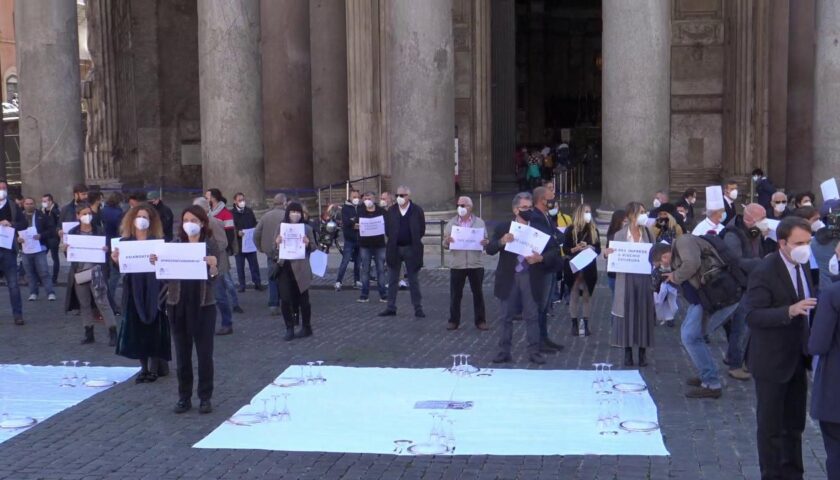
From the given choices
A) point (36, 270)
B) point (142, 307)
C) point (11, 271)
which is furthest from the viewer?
point (36, 270)

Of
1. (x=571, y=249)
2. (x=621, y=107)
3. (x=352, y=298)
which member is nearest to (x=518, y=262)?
(x=571, y=249)

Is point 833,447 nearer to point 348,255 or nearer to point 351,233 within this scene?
point 351,233

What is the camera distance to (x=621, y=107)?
19406mm

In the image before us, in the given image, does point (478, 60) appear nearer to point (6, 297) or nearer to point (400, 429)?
point (6, 297)

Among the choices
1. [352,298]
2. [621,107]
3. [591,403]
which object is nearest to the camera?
[591,403]

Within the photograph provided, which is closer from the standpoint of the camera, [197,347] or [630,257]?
A: [197,347]

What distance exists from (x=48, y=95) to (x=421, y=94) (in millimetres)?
6898

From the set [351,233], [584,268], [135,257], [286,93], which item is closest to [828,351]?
[135,257]

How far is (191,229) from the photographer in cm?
1042

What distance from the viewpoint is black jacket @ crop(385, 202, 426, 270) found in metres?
15.8

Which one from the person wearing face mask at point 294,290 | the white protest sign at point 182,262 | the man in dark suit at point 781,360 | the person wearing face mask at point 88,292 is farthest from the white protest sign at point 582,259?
the man in dark suit at point 781,360

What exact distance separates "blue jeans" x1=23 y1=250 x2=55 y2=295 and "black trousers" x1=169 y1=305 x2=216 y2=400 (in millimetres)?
7781

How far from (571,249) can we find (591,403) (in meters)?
3.65

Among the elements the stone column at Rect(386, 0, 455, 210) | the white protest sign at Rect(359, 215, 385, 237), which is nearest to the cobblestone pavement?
the white protest sign at Rect(359, 215, 385, 237)
